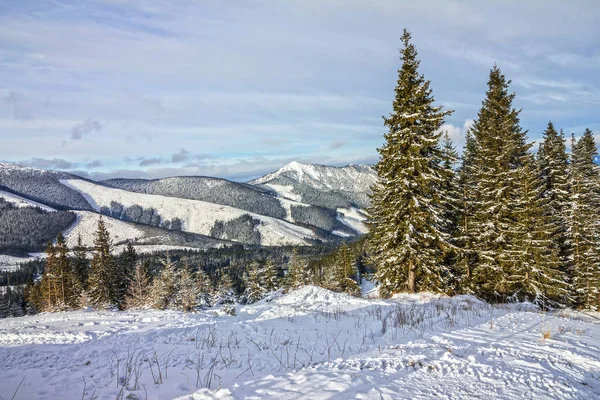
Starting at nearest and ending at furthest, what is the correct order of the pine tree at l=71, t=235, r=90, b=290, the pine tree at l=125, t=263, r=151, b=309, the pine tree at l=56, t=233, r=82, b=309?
the pine tree at l=125, t=263, r=151, b=309, the pine tree at l=56, t=233, r=82, b=309, the pine tree at l=71, t=235, r=90, b=290

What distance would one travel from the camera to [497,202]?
23516mm

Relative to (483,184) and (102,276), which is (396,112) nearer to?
(483,184)

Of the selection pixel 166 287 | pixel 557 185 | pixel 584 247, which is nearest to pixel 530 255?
pixel 584 247

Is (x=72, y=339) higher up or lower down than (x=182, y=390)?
lower down

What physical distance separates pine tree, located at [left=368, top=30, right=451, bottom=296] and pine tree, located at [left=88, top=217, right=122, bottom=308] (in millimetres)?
37726

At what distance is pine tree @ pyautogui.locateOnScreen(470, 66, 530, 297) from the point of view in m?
23.1

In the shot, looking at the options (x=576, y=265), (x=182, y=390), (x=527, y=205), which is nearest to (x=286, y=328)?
(x=182, y=390)

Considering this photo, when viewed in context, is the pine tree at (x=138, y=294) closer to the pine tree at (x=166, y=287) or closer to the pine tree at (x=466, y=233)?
the pine tree at (x=166, y=287)

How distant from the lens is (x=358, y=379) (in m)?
4.34

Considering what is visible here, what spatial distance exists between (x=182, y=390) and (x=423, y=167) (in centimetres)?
1772

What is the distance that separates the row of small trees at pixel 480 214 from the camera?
62.4 ft

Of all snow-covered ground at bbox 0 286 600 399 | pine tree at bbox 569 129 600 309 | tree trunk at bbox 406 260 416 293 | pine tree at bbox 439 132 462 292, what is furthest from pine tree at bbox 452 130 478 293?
snow-covered ground at bbox 0 286 600 399

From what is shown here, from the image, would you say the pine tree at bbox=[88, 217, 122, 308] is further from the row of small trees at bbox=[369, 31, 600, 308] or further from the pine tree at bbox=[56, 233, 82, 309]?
the row of small trees at bbox=[369, 31, 600, 308]

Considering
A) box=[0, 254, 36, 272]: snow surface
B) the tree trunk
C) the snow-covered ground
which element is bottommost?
box=[0, 254, 36, 272]: snow surface
